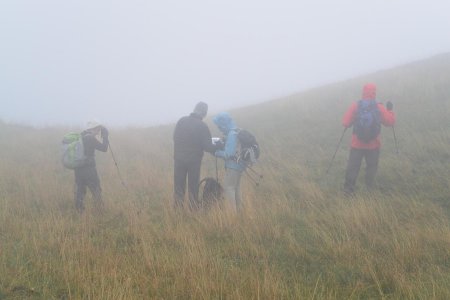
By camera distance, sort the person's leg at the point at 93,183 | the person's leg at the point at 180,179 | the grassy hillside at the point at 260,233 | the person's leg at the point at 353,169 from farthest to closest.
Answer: the person's leg at the point at 353,169 → the person's leg at the point at 93,183 → the person's leg at the point at 180,179 → the grassy hillside at the point at 260,233

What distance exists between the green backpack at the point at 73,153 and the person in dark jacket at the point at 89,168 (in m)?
0.08

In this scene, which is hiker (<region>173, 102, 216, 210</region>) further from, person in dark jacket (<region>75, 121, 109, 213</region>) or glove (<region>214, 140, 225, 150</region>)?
person in dark jacket (<region>75, 121, 109, 213</region>)

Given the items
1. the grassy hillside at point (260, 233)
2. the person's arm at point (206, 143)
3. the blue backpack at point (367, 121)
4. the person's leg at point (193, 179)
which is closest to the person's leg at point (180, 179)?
the person's leg at point (193, 179)

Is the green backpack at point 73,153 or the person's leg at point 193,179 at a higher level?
the green backpack at point 73,153

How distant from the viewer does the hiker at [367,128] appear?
743 cm

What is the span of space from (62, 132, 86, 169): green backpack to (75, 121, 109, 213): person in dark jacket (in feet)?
0.25

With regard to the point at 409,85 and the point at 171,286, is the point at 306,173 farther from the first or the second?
the point at 409,85

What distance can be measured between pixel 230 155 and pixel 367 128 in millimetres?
2556

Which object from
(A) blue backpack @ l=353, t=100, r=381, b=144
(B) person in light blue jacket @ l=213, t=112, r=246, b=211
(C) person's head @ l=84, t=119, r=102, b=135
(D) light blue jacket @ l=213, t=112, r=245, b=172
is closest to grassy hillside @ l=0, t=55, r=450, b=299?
(B) person in light blue jacket @ l=213, t=112, r=246, b=211

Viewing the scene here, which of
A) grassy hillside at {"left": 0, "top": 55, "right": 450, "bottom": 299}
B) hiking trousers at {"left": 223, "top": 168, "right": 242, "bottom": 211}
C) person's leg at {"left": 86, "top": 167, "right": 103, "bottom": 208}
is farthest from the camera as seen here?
person's leg at {"left": 86, "top": 167, "right": 103, "bottom": 208}

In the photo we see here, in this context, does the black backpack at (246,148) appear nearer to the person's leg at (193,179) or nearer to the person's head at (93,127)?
the person's leg at (193,179)

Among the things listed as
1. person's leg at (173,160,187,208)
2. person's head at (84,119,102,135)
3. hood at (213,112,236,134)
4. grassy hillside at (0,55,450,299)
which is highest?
person's head at (84,119,102,135)

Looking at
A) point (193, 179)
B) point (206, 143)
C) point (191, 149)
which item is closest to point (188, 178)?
point (193, 179)

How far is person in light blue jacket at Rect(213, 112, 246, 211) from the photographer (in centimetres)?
716
